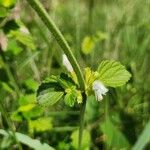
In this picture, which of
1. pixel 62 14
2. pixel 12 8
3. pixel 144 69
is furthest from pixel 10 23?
Answer: pixel 62 14

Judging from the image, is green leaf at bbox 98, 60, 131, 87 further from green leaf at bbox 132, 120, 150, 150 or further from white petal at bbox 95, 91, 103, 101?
green leaf at bbox 132, 120, 150, 150

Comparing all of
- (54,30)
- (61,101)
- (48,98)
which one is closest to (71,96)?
(48,98)

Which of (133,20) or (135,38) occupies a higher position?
(133,20)

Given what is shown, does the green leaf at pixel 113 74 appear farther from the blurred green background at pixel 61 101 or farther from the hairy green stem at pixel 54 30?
the blurred green background at pixel 61 101

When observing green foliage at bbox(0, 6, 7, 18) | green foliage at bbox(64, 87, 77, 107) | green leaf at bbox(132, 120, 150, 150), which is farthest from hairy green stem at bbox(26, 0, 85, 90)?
green foliage at bbox(0, 6, 7, 18)

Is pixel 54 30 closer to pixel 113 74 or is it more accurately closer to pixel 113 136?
pixel 113 74

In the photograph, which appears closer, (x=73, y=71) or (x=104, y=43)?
(x=73, y=71)

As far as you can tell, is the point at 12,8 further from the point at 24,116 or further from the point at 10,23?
the point at 24,116
